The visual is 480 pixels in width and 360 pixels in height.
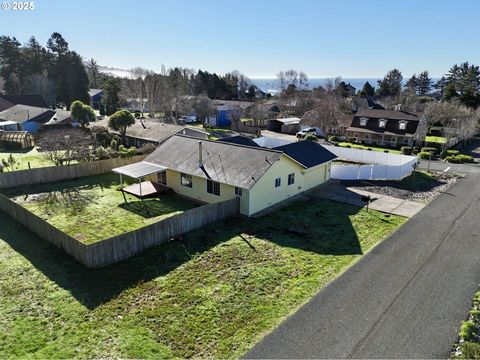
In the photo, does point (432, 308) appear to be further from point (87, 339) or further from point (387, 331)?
point (87, 339)

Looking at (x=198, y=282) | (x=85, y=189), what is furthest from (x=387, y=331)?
(x=85, y=189)

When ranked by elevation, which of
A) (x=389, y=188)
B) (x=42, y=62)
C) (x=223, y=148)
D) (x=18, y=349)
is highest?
(x=42, y=62)

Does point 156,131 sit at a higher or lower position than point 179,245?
higher

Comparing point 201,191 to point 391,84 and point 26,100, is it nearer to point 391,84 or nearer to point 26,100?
point 26,100

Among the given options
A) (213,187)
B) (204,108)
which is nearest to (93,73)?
(204,108)

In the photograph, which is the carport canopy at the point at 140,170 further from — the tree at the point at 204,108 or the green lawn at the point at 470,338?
the tree at the point at 204,108

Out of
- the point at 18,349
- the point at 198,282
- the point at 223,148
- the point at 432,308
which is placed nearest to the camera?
the point at 18,349

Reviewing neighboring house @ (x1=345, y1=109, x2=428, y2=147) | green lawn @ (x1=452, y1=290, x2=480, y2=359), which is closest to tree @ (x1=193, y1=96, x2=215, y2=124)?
neighboring house @ (x1=345, y1=109, x2=428, y2=147)
